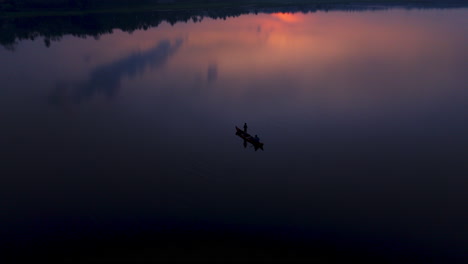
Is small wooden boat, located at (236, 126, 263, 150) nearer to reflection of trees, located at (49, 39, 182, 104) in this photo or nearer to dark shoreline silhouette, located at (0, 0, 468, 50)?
reflection of trees, located at (49, 39, 182, 104)

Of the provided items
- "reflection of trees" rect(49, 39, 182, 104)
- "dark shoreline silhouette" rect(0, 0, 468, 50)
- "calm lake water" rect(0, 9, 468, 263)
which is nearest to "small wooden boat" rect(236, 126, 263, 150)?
"calm lake water" rect(0, 9, 468, 263)

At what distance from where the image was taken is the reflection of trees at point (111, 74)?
62731 millimetres

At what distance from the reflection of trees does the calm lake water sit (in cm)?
62

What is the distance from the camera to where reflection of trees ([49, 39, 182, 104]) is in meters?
62.7

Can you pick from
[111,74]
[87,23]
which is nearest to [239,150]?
[111,74]

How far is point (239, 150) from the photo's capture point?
44125 mm

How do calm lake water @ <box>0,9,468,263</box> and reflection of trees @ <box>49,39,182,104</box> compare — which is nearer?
calm lake water @ <box>0,9,468,263</box>

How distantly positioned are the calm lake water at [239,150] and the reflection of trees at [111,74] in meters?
0.62

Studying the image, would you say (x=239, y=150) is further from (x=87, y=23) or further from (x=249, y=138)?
(x=87, y=23)

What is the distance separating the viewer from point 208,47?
3989 inches

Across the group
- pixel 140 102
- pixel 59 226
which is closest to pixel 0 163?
pixel 59 226

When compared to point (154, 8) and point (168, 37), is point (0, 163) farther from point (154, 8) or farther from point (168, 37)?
point (154, 8)

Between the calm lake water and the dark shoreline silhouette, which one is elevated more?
the dark shoreline silhouette

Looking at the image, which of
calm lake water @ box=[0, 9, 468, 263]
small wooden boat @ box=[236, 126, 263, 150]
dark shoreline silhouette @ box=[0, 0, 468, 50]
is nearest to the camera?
calm lake water @ box=[0, 9, 468, 263]
